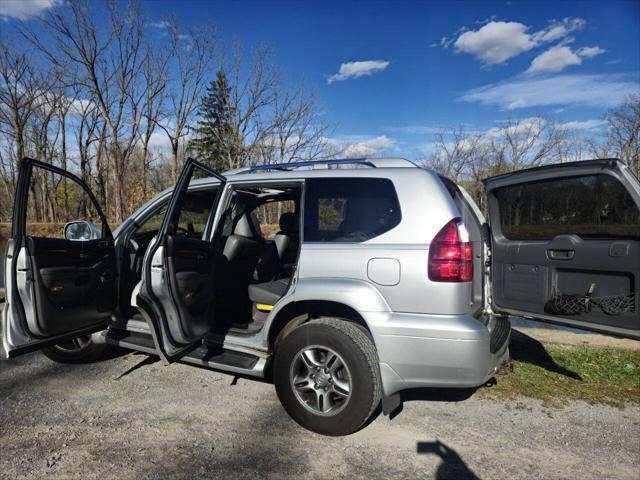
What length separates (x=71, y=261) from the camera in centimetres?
346

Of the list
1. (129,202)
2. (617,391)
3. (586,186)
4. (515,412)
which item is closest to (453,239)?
(586,186)

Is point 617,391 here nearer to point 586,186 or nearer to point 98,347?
point 586,186

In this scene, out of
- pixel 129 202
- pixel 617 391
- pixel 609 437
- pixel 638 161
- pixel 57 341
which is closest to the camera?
pixel 609 437

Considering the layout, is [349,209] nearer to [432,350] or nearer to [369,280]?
[369,280]

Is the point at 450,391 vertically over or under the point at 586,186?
under

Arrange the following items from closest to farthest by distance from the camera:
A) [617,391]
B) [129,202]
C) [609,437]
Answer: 1. [609,437]
2. [617,391]
3. [129,202]

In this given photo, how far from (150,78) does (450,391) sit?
24952mm

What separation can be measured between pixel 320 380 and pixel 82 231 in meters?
2.45

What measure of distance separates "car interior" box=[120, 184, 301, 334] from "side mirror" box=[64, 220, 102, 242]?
1.21ft

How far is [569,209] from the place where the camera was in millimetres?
2938

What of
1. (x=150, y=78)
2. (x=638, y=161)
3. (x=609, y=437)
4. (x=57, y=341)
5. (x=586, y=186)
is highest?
(x=150, y=78)

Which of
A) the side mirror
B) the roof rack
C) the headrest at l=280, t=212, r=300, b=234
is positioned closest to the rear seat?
the headrest at l=280, t=212, r=300, b=234

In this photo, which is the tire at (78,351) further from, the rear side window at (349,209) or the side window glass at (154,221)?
the rear side window at (349,209)

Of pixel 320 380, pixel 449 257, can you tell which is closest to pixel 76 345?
pixel 320 380
